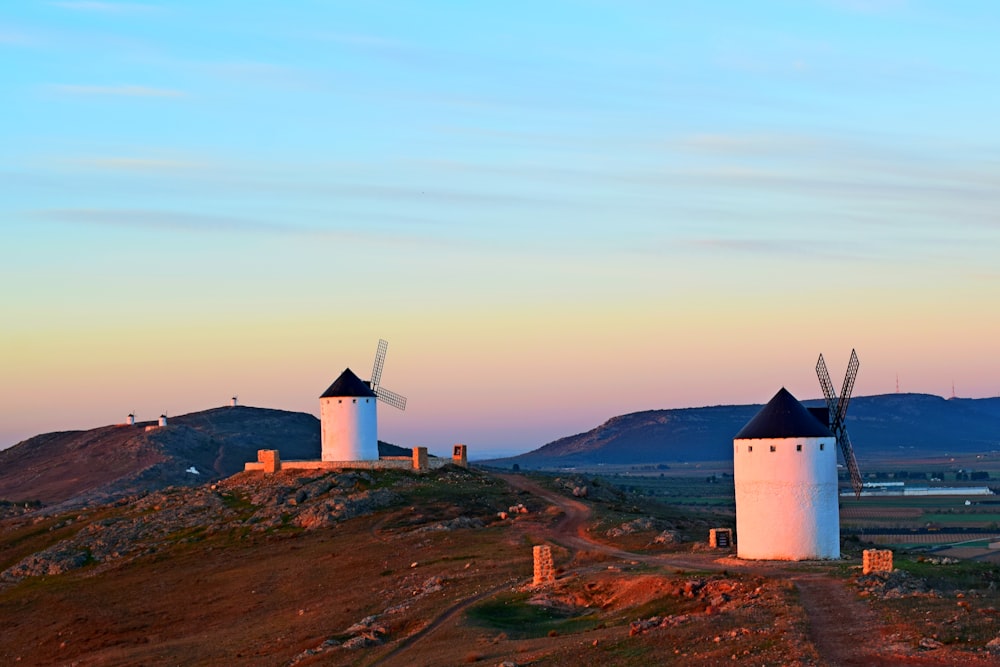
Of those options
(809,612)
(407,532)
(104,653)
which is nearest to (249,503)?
(407,532)

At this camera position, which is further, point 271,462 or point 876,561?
point 271,462

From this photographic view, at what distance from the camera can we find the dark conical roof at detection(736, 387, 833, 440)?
180 feet

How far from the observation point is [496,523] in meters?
74.4

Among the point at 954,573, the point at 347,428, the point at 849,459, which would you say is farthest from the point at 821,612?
the point at 347,428

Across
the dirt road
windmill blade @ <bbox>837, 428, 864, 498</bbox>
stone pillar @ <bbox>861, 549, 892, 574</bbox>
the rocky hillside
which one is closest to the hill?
the dirt road

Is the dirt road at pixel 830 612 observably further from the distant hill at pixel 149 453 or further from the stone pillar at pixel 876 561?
the distant hill at pixel 149 453

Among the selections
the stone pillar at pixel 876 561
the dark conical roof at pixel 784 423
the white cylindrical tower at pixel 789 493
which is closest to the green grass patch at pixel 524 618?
the white cylindrical tower at pixel 789 493

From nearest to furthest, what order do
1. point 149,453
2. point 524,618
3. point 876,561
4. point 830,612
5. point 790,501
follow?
point 830,612 → point 876,561 → point 524,618 → point 790,501 → point 149,453

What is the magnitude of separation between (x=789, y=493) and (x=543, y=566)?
10.5 metres

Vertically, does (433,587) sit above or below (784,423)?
below

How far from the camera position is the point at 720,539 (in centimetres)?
6100

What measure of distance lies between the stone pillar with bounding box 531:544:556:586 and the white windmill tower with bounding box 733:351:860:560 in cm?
811

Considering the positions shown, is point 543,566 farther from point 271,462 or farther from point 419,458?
point 271,462

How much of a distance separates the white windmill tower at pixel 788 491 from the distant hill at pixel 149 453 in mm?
72413
